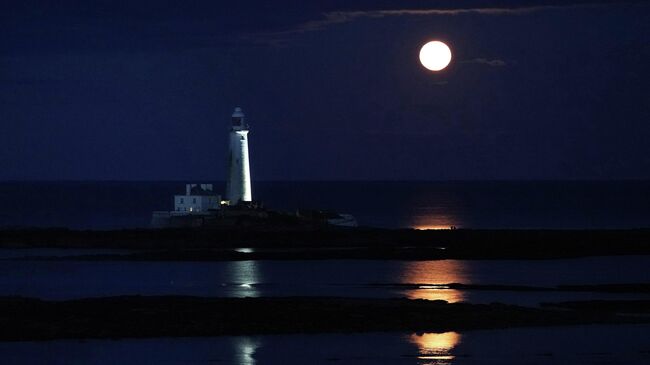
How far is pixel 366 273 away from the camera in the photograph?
51.3m

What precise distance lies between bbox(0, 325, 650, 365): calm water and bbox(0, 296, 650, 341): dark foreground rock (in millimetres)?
691

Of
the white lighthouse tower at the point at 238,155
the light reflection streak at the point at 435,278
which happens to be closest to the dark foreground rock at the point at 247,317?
the light reflection streak at the point at 435,278

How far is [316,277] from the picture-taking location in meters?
49.7

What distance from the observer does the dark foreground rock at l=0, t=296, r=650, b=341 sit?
3234cm

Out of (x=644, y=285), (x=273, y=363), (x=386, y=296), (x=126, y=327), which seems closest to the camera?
(x=273, y=363)

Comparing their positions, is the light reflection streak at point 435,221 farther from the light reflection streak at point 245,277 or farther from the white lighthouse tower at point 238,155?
the light reflection streak at point 245,277

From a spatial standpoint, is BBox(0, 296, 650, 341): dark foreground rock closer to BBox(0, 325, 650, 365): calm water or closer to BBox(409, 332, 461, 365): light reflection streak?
BBox(0, 325, 650, 365): calm water

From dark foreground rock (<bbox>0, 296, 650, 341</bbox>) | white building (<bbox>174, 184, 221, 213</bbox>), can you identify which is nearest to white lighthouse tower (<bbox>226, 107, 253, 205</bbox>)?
white building (<bbox>174, 184, 221, 213</bbox>)

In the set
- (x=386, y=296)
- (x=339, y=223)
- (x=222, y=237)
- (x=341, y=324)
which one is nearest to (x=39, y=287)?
(x=386, y=296)

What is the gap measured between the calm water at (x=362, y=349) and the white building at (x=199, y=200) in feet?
136

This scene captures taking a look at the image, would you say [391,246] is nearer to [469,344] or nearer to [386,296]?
[386,296]

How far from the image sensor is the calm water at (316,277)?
4256 centimetres

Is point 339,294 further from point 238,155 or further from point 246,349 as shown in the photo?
point 238,155

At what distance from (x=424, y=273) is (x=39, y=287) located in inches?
578
